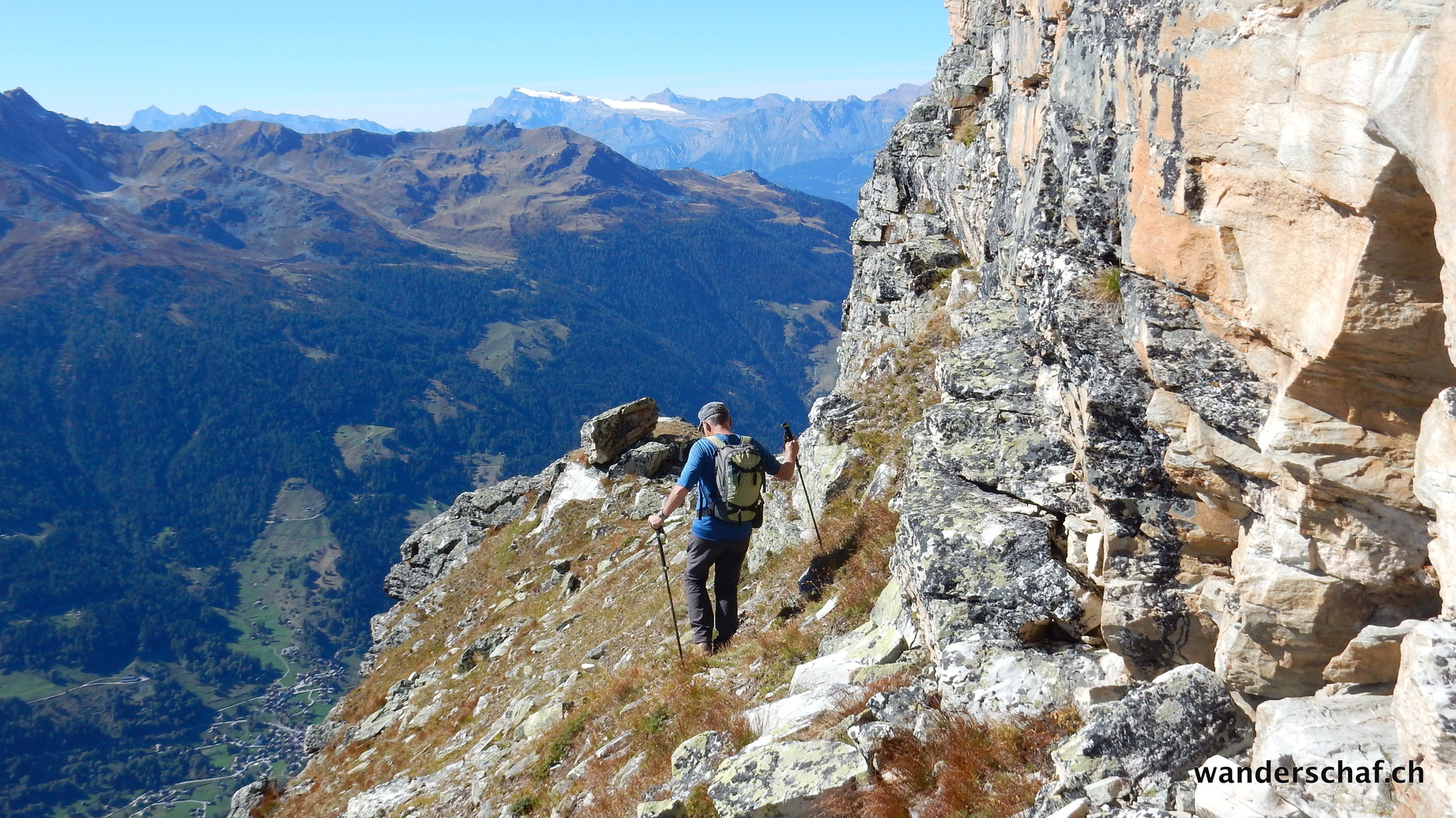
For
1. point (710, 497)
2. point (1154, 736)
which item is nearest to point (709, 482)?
point (710, 497)

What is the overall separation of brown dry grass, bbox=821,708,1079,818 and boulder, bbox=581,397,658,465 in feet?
108

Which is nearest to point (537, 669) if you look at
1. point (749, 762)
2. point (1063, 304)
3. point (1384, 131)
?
point (749, 762)

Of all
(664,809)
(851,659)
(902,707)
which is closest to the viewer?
(902,707)

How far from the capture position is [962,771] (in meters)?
7.36

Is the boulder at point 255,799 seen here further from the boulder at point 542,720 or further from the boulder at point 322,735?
the boulder at point 542,720

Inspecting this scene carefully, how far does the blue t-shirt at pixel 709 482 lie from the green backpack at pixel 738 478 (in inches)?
3.2

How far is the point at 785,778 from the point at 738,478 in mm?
5911

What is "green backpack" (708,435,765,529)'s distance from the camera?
13383 mm

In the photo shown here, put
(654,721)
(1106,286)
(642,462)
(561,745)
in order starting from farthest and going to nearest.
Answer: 1. (642,462)
2. (561,745)
3. (654,721)
4. (1106,286)

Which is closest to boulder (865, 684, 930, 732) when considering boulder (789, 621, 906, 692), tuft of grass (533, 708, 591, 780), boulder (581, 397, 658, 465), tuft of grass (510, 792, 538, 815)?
boulder (789, 621, 906, 692)

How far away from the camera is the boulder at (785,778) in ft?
25.7

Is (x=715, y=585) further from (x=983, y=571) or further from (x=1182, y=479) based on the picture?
(x=1182, y=479)

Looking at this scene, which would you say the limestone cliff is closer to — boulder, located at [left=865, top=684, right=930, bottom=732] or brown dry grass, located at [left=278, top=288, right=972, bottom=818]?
boulder, located at [left=865, top=684, right=930, bottom=732]

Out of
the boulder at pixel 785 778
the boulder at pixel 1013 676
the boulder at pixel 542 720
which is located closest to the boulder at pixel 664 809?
the boulder at pixel 785 778
